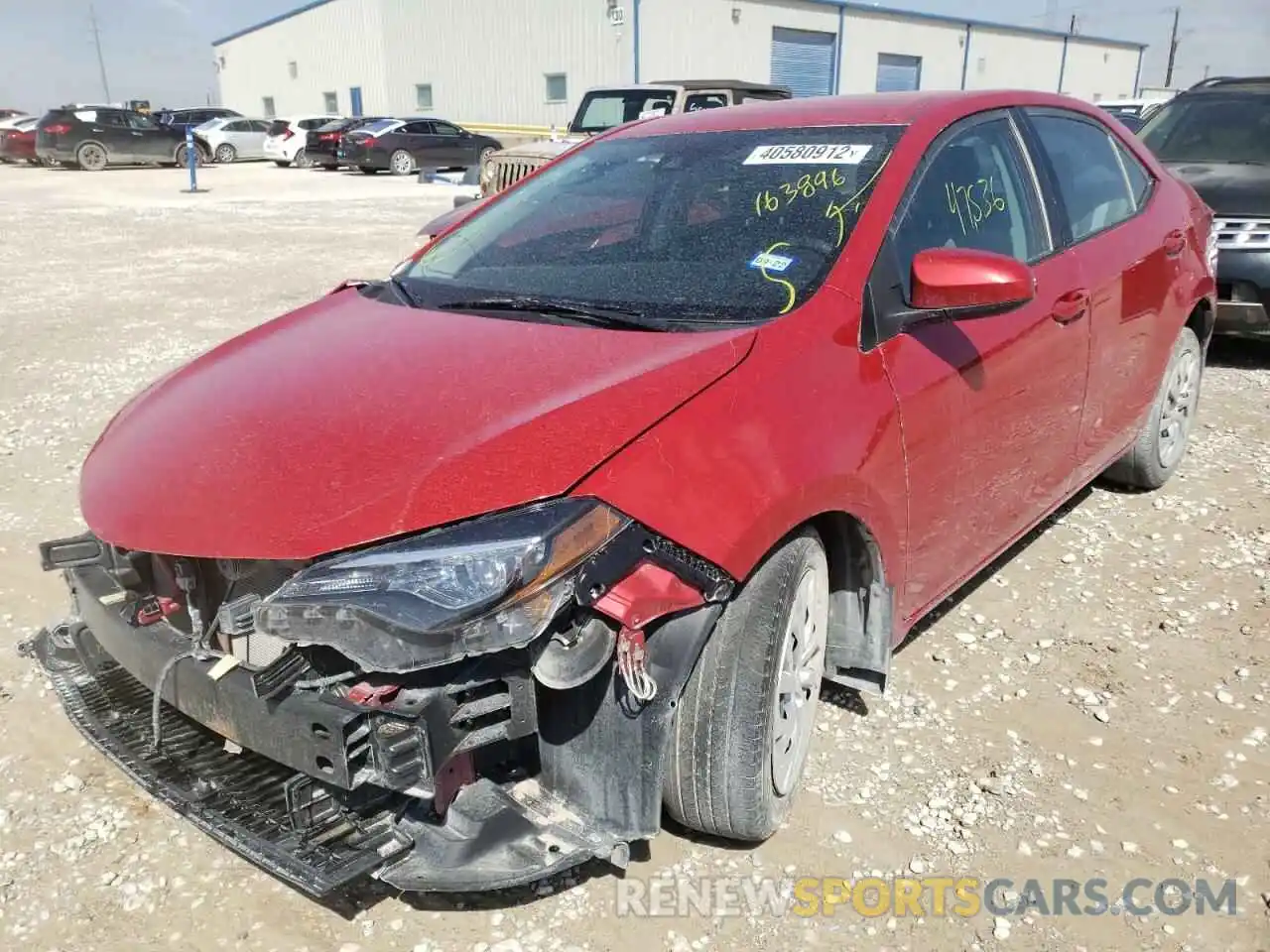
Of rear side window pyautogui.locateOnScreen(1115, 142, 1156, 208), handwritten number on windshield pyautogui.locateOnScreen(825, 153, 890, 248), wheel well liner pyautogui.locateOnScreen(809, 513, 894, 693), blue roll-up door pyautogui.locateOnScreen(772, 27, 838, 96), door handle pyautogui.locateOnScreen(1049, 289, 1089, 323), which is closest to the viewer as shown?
wheel well liner pyautogui.locateOnScreen(809, 513, 894, 693)

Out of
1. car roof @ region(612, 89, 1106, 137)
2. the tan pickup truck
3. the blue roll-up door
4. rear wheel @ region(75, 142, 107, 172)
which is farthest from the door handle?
the blue roll-up door

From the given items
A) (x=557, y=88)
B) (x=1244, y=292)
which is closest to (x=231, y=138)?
(x=557, y=88)

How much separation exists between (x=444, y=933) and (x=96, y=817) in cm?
102

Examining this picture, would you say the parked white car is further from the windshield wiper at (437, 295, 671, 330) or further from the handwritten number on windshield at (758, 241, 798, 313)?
the handwritten number on windshield at (758, 241, 798, 313)

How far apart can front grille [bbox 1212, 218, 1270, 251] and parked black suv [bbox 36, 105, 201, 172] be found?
27.3 meters

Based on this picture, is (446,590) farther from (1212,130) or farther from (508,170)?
(508,170)

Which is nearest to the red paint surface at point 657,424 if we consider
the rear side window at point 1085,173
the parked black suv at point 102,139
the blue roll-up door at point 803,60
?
the rear side window at point 1085,173

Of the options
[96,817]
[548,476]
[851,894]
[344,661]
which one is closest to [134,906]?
[96,817]

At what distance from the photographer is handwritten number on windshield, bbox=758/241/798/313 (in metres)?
2.40

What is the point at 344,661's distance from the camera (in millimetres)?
1919

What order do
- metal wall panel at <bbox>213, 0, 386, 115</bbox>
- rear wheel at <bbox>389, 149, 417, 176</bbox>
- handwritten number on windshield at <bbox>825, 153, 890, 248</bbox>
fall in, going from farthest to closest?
metal wall panel at <bbox>213, 0, 386, 115</bbox>
rear wheel at <bbox>389, 149, 417, 176</bbox>
handwritten number on windshield at <bbox>825, 153, 890, 248</bbox>

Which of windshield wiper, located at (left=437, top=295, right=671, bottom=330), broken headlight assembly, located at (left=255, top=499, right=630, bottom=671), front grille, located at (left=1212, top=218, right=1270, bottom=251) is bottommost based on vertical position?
broken headlight assembly, located at (left=255, top=499, right=630, bottom=671)

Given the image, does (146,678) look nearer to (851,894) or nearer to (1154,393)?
(851,894)

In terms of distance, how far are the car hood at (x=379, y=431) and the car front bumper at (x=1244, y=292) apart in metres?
5.19
